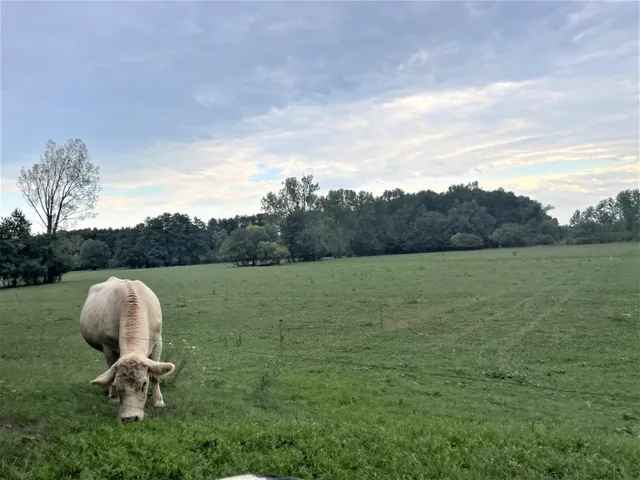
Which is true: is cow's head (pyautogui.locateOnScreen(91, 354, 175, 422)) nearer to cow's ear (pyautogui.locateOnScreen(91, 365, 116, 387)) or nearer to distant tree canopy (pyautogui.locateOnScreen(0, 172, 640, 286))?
cow's ear (pyautogui.locateOnScreen(91, 365, 116, 387))

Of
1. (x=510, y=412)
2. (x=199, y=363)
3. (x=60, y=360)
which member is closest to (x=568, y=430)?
(x=510, y=412)

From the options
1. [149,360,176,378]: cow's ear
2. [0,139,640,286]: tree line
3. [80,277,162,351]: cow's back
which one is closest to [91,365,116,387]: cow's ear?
[149,360,176,378]: cow's ear

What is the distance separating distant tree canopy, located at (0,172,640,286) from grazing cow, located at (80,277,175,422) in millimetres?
43054

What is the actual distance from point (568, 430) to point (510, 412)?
187cm

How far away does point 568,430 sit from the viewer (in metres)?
8.28

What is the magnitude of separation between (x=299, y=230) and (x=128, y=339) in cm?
8725

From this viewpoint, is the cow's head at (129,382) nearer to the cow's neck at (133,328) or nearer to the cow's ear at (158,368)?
the cow's ear at (158,368)

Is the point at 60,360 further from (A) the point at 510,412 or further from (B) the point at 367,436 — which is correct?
(A) the point at 510,412

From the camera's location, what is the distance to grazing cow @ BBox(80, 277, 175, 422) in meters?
7.08

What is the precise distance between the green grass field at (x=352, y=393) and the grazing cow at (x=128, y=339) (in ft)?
1.40

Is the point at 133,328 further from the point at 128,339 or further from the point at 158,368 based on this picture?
the point at 158,368

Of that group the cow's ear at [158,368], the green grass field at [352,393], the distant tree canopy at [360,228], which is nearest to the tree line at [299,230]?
the distant tree canopy at [360,228]

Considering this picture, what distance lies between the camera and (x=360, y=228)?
370ft

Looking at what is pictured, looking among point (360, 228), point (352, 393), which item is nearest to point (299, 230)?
point (360, 228)
